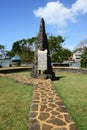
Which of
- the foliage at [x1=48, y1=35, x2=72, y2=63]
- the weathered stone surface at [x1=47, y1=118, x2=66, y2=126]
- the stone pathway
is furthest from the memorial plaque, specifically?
the foliage at [x1=48, y1=35, x2=72, y2=63]

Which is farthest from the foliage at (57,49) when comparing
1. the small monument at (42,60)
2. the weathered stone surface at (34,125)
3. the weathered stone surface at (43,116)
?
the weathered stone surface at (34,125)

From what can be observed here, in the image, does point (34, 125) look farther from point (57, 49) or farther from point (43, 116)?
point (57, 49)

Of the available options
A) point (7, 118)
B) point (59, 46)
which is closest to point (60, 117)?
point (7, 118)

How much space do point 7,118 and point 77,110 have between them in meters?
2.70

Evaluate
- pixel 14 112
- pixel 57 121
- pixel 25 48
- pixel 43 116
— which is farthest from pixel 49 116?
pixel 25 48

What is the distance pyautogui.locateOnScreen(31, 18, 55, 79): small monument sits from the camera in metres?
16.5

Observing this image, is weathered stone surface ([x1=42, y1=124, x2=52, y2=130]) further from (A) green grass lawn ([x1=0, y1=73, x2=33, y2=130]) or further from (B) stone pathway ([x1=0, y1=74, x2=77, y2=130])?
(A) green grass lawn ([x1=0, y1=73, x2=33, y2=130])

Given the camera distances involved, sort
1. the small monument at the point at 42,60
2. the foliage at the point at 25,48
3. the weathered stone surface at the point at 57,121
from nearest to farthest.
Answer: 1. the weathered stone surface at the point at 57,121
2. the small monument at the point at 42,60
3. the foliage at the point at 25,48

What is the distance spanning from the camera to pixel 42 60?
54.2ft

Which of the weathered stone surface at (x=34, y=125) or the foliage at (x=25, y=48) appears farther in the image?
the foliage at (x=25, y=48)

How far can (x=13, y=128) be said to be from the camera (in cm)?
547

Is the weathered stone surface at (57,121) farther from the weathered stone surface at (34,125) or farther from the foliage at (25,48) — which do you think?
the foliage at (25,48)

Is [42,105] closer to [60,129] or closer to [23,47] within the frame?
[60,129]

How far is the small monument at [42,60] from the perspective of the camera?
16.5m
